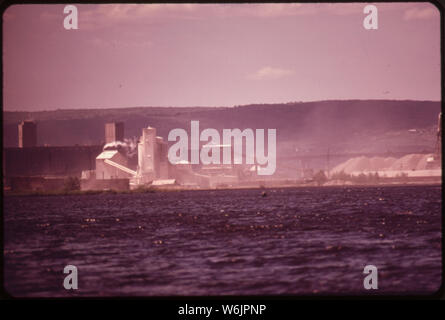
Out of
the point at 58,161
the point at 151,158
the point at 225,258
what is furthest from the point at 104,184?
the point at 225,258

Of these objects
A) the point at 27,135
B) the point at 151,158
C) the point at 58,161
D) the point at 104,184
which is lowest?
the point at 27,135

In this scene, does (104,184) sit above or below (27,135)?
above

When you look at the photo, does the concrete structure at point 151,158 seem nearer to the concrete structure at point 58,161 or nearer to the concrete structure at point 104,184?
the concrete structure at point 104,184

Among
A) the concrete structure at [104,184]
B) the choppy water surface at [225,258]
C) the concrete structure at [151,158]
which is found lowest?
the choppy water surface at [225,258]

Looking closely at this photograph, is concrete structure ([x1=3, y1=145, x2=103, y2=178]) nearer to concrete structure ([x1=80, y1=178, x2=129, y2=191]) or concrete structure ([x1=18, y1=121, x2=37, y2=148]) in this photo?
concrete structure ([x1=80, y1=178, x2=129, y2=191])

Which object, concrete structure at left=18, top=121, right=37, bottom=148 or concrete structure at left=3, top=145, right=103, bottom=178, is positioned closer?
concrete structure at left=18, top=121, right=37, bottom=148

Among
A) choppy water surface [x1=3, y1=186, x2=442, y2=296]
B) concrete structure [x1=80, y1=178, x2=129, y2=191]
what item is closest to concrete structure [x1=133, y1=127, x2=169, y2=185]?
concrete structure [x1=80, y1=178, x2=129, y2=191]

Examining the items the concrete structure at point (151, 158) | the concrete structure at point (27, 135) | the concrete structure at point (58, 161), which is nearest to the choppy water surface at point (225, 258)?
the concrete structure at point (27, 135)

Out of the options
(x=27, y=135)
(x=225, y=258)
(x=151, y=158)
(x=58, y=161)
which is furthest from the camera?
(x=151, y=158)

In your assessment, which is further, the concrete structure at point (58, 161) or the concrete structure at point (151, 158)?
the concrete structure at point (151, 158)

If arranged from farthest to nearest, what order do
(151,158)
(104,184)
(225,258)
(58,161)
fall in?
(104,184), (151,158), (58,161), (225,258)

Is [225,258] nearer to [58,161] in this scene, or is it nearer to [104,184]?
[58,161]
